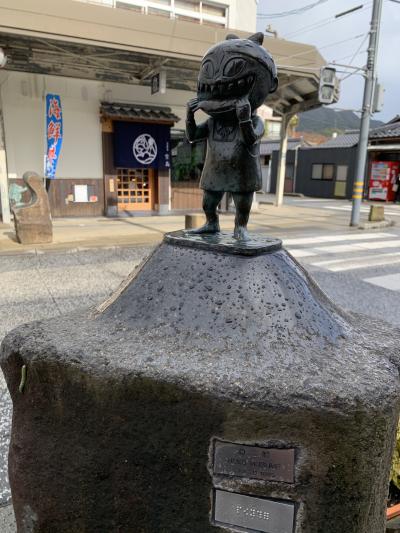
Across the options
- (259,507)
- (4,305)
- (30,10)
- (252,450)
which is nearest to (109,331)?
(252,450)

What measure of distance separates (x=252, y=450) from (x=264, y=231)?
32.4ft

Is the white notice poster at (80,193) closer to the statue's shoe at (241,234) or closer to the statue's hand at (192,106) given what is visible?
the statue's hand at (192,106)

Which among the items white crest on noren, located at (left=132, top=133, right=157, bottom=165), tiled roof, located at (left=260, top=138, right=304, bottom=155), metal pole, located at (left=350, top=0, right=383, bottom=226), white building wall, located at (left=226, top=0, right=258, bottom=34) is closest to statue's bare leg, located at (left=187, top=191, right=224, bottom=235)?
metal pole, located at (left=350, top=0, right=383, bottom=226)

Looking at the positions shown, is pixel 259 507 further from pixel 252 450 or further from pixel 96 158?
pixel 96 158

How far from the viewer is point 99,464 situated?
167 cm

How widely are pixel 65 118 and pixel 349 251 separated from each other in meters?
8.65

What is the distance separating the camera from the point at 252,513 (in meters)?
1.54

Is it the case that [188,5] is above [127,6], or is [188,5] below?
above

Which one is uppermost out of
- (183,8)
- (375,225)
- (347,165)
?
(183,8)

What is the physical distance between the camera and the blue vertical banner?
37.6 ft

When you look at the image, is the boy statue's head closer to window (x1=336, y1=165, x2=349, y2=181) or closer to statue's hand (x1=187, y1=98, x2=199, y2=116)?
statue's hand (x1=187, y1=98, x2=199, y2=116)

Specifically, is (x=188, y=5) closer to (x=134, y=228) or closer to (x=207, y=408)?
(x=134, y=228)

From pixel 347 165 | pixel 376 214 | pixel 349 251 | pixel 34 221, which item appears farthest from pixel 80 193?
pixel 347 165

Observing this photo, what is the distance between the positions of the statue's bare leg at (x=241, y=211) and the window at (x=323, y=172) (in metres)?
25.8
